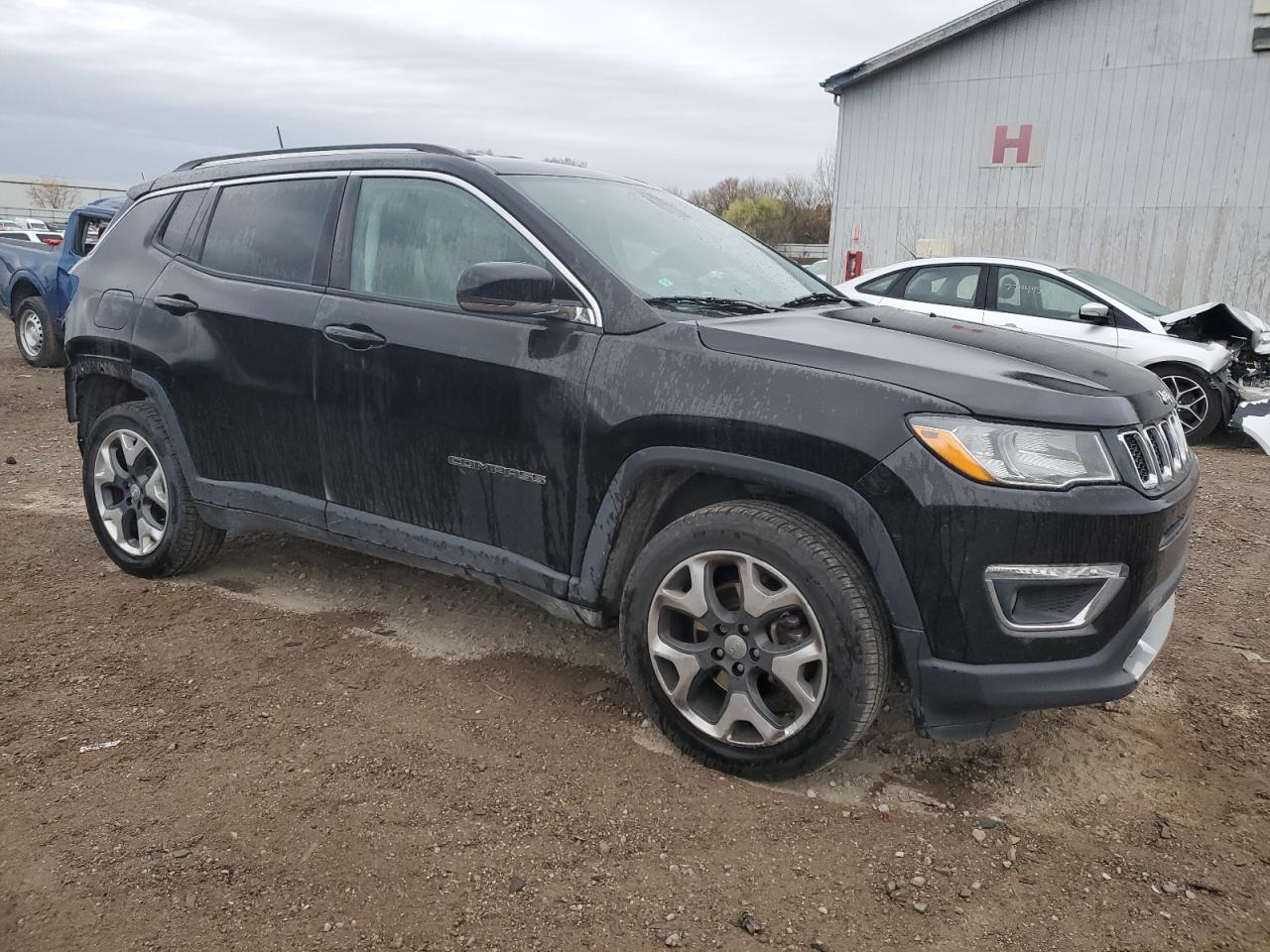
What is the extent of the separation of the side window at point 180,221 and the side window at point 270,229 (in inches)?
6.3

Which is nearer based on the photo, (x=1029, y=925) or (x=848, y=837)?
(x=1029, y=925)

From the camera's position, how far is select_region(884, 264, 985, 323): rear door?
340 inches

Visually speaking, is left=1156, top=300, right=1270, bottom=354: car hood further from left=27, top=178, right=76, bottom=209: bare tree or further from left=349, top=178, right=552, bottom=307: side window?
left=27, top=178, right=76, bottom=209: bare tree

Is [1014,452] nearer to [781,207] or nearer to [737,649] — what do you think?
[737,649]

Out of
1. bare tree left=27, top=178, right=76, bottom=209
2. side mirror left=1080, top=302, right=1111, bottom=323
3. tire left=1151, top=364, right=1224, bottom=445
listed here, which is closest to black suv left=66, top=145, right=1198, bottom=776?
side mirror left=1080, top=302, right=1111, bottom=323

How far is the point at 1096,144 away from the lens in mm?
14102

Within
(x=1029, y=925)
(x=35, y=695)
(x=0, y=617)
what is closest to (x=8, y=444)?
(x=0, y=617)

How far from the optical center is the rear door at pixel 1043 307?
828cm

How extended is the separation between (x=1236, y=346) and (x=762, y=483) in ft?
→ 24.8

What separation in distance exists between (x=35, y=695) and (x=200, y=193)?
2.14 m

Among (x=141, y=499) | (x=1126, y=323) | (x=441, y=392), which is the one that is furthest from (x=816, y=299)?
(x=1126, y=323)

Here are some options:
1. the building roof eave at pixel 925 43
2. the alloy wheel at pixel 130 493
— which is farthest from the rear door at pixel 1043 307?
the building roof eave at pixel 925 43

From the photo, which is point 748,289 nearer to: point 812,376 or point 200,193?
point 812,376

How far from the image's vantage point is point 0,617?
13.0ft
